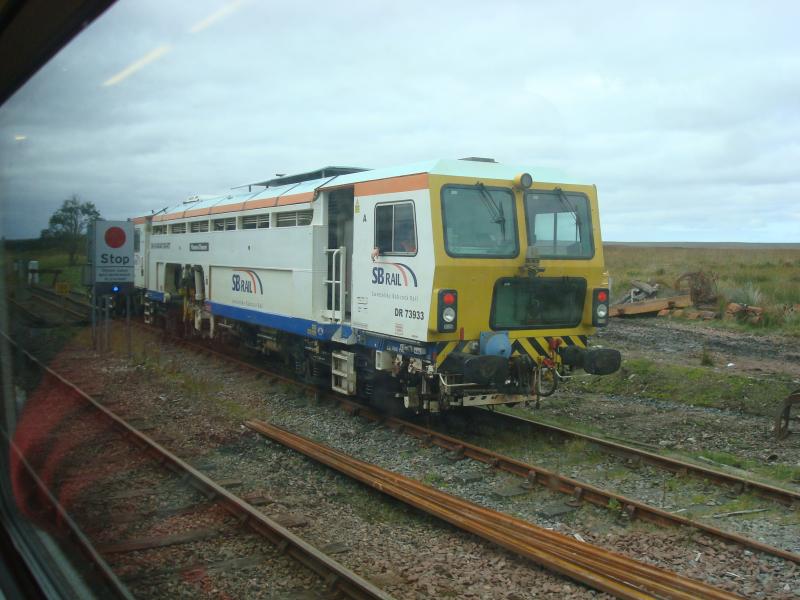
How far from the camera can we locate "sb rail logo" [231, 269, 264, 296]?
39.1 ft

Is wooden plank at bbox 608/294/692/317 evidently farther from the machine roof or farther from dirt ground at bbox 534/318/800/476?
the machine roof

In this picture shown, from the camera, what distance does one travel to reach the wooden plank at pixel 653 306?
20594 mm

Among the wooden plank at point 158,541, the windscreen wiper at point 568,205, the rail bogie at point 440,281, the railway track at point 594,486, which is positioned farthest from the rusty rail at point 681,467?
the wooden plank at point 158,541

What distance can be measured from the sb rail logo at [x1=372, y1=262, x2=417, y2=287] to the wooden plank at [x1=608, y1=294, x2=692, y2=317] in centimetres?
1393

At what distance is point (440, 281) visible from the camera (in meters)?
7.69

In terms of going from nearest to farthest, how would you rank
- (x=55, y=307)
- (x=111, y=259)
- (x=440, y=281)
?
(x=440, y=281) < (x=111, y=259) < (x=55, y=307)

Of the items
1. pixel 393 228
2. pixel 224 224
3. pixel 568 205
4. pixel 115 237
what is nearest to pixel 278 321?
pixel 224 224

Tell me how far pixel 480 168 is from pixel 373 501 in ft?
13.3

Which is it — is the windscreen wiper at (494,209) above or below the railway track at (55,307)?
above

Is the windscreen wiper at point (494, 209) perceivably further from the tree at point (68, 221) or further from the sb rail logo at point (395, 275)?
the tree at point (68, 221)

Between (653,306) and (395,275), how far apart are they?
14.5 meters

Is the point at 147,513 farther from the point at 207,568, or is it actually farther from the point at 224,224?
the point at 224,224

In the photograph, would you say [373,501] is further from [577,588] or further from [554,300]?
[554,300]

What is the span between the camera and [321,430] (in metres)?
9.27
